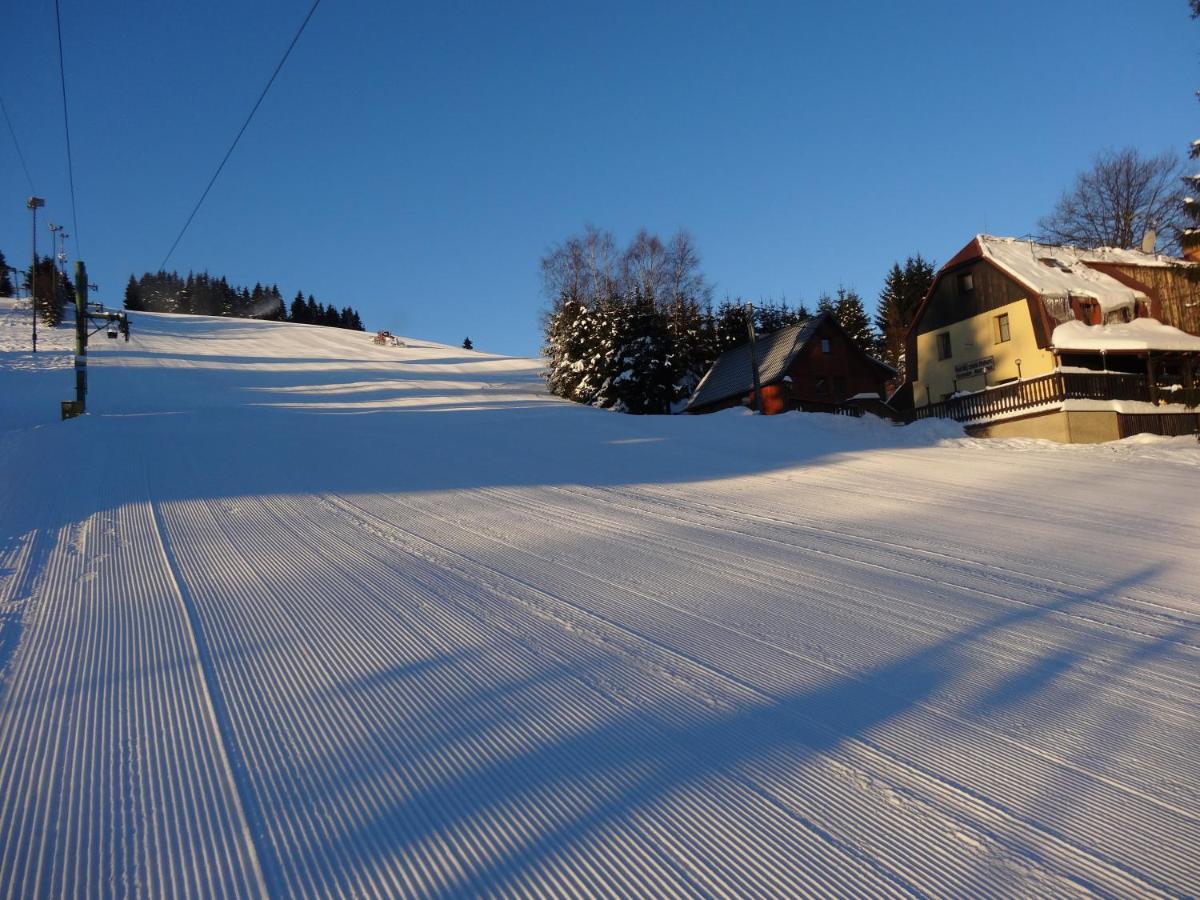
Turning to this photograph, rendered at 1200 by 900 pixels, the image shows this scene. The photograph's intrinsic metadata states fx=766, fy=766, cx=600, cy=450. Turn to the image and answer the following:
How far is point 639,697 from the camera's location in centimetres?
467

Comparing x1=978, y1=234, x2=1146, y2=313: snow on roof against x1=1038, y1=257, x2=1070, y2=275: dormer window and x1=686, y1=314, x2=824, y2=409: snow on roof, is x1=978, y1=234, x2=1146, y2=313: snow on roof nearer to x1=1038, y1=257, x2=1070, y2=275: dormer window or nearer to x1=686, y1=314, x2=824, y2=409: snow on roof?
x1=1038, y1=257, x2=1070, y2=275: dormer window

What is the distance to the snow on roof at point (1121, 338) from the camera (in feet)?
90.8

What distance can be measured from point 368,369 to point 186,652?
4359cm

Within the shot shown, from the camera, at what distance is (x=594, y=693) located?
472 centimetres

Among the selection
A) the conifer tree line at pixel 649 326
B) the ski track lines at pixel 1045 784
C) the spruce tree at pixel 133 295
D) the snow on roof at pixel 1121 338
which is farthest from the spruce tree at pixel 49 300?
the ski track lines at pixel 1045 784

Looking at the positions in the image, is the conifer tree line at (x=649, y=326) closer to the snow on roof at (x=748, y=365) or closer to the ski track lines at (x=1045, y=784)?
the snow on roof at (x=748, y=365)

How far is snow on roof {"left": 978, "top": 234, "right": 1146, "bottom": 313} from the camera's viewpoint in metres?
29.6

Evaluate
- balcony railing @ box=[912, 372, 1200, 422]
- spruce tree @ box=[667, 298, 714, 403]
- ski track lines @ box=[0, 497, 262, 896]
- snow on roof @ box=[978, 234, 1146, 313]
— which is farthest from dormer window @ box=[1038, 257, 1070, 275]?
ski track lines @ box=[0, 497, 262, 896]

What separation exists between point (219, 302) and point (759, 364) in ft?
361

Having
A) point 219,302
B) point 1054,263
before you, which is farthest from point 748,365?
point 219,302

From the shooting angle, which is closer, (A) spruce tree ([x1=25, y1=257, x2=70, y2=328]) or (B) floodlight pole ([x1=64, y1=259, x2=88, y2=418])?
(B) floodlight pole ([x1=64, y1=259, x2=88, y2=418])

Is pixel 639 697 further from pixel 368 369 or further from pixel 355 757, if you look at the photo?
pixel 368 369

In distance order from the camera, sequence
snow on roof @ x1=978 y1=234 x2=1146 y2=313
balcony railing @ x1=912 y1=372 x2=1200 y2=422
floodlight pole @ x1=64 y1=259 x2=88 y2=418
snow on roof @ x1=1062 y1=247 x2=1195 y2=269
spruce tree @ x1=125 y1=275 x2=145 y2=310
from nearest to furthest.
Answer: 1. floodlight pole @ x1=64 y1=259 x2=88 y2=418
2. balcony railing @ x1=912 y1=372 x2=1200 y2=422
3. snow on roof @ x1=978 y1=234 x2=1146 y2=313
4. snow on roof @ x1=1062 y1=247 x2=1195 y2=269
5. spruce tree @ x1=125 y1=275 x2=145 y2=310

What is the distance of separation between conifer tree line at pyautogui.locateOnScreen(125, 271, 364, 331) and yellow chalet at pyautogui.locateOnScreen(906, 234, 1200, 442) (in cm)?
10227
